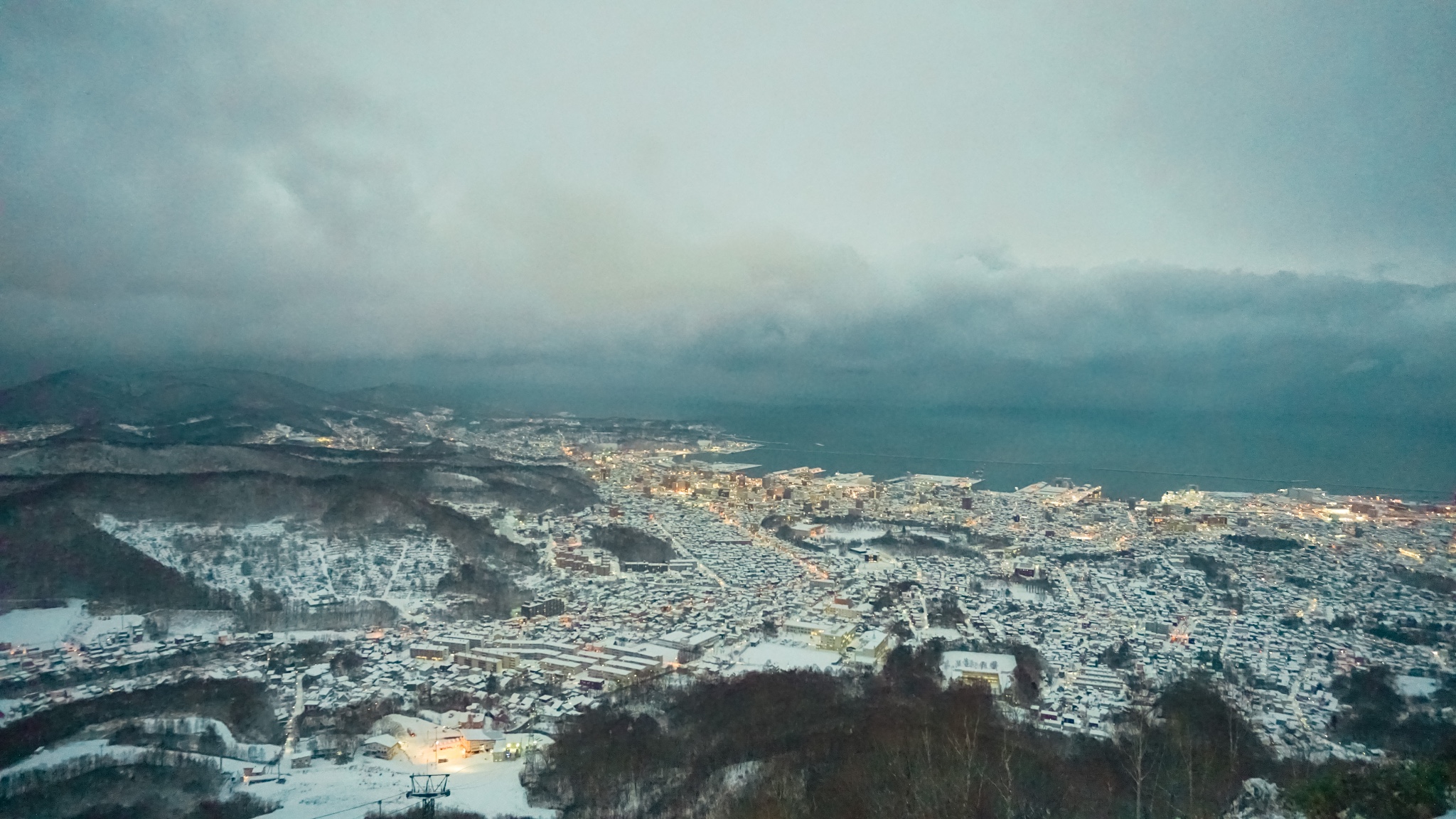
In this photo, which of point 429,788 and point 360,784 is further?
point 360,784

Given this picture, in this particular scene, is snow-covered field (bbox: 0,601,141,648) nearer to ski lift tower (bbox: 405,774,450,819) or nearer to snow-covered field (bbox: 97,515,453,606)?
snow-covered field (bbox: 97,515,453,606)

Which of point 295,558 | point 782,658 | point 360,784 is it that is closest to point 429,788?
point 360,784

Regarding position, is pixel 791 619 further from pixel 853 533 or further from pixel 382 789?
pixel 853 533

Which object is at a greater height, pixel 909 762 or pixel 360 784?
pixel 909 762

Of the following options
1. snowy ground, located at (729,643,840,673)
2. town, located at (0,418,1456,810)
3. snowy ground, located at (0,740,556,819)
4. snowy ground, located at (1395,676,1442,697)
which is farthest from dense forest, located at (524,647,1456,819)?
snowy ground, located at (729,643,840,673)

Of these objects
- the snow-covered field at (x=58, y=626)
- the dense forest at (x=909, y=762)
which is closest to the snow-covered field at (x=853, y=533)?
the dense forest at (x=909, y=762)

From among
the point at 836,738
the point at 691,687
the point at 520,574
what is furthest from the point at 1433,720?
the point at 520,574

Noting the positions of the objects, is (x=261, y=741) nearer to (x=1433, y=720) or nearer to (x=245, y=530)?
(x=245, y=530)
